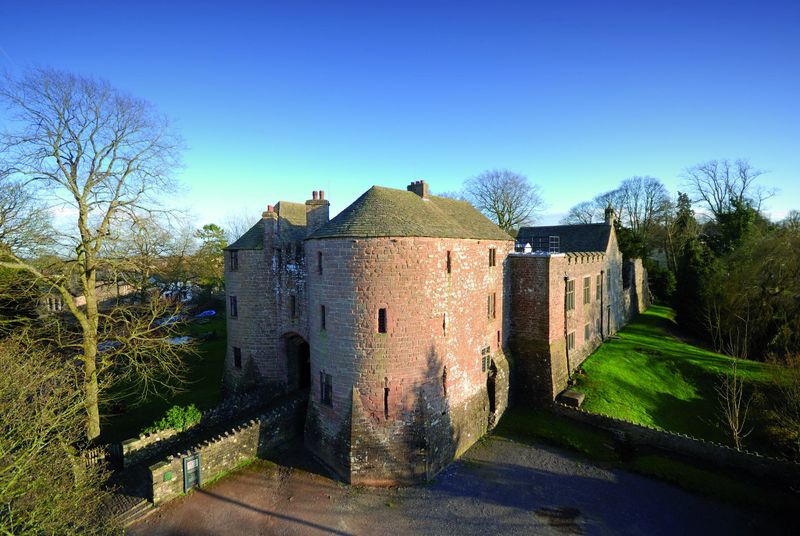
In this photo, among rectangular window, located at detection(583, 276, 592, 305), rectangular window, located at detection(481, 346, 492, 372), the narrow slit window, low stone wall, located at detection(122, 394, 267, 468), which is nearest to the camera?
low stone wall, located at detection(122, 394, 267, 468)

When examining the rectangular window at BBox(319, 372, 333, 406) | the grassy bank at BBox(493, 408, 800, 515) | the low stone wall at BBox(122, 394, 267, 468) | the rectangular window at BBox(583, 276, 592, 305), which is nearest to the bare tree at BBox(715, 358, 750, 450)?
the grassy bank at BBox(493, 408, 800, 515)

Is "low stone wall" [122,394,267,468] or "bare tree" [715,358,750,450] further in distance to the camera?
"bare tree" [715,358,750,450]

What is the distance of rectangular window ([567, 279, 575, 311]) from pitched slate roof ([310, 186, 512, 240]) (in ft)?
20.8

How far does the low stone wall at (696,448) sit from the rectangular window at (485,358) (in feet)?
16.2

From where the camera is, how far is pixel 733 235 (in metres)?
38.2

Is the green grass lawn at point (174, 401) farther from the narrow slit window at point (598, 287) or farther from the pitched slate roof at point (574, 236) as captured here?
the pitched slate roof at point (574, 236)

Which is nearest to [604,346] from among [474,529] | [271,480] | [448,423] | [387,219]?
[448,423]

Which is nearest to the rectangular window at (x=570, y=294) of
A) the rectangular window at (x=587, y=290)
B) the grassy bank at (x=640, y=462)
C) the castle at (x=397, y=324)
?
the castle at (x=397, y=324)

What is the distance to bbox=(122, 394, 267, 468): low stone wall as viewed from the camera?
16125mm

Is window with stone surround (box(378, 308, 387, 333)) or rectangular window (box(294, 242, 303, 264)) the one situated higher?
rectangular window (box(294, 242, 303, 264))

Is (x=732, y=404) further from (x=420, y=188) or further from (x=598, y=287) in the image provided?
(x=420, y=188)

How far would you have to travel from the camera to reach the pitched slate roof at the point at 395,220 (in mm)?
14859

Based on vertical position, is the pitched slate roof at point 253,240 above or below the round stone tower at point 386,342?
above

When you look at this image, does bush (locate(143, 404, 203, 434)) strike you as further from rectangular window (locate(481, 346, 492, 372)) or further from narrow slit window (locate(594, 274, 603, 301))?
narrow slit window (locate(594, 274, 603, 301))
